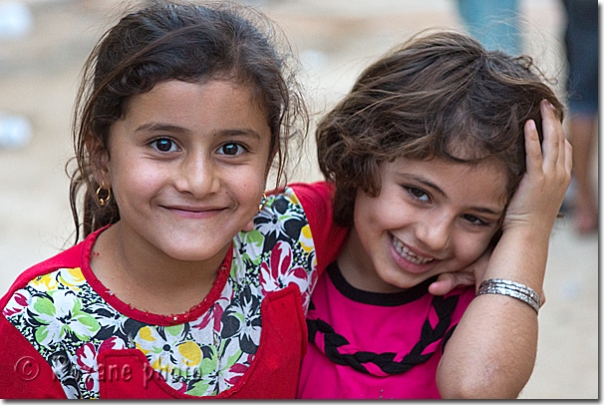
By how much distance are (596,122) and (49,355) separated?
410 cm

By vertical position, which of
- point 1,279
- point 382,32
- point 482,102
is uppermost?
point 482,102

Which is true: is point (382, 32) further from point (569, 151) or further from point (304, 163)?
point (569, 151)

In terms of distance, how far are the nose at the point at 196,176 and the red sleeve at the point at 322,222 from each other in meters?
0.50

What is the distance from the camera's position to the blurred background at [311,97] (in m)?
3.64

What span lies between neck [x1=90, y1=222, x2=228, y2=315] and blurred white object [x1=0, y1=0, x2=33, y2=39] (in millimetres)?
7471

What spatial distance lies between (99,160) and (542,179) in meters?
1.17

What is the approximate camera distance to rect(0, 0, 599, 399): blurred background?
3.64 metres

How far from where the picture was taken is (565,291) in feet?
14.3

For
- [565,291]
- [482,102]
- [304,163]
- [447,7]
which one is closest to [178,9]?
[482,102]

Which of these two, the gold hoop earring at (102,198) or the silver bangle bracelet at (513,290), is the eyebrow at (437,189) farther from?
the gold hoop earring at (102,198)

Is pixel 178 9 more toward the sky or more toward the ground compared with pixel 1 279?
more toward the sky

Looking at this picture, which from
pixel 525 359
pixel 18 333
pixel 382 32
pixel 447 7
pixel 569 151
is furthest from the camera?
pixel 447 7

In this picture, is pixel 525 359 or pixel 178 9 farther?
pixel 525 359

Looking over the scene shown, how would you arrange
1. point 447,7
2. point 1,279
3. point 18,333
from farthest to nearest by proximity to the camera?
point 447,7 → point 1,279 → point 18,333
